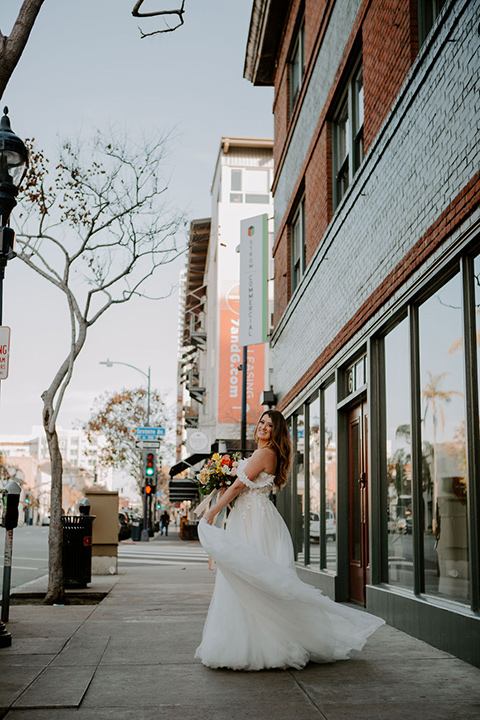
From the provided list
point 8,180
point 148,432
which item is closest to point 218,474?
point 8,180

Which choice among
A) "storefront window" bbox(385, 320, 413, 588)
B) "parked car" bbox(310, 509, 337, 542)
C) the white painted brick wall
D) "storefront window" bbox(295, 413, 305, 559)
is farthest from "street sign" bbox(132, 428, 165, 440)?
"storefront window" bbox(385, 320, 413, 588)

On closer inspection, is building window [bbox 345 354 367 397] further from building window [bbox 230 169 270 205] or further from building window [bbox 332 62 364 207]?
building window [bbox 230 169 270 205]

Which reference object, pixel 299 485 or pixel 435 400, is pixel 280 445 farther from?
pixel 299 485

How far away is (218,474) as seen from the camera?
6.84m

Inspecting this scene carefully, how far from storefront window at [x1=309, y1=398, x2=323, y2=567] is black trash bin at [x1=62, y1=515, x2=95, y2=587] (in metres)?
3.74

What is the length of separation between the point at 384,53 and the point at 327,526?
22.7ft

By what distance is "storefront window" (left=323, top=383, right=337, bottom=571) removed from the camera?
1185cm

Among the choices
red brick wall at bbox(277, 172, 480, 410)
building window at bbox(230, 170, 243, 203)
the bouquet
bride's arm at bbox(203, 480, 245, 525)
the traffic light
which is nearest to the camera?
red brick wall at bbox(277, 172, 480, 410)

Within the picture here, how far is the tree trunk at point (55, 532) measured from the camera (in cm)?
1104

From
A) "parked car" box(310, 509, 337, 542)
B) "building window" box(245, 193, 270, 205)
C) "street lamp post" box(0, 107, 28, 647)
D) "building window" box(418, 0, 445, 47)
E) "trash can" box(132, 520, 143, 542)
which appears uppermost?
"building window" box(245, 193, 270, 205)

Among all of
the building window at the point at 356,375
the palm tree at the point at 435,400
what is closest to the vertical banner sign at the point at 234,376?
the building window at the point at 356,375

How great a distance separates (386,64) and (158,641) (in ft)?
22.3

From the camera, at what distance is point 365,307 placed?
10.1 metres

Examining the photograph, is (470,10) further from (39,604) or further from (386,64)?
(39,604)
